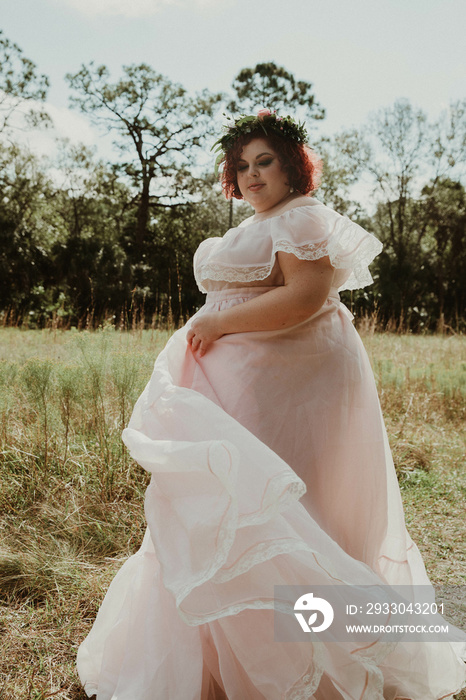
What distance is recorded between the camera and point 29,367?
3.48 meters

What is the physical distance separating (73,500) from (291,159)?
2.38 meters

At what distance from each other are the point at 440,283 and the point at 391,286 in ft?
7.68

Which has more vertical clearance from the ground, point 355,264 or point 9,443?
point 355,264

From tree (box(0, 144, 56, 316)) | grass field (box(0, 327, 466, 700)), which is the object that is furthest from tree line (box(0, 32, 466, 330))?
grass field (box(0, 327, 466, 700))

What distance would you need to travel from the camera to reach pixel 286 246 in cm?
171

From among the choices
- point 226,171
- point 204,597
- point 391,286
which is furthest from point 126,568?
point 391,286

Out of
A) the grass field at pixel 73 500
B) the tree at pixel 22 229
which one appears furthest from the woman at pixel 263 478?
the tree at pixel 22 229

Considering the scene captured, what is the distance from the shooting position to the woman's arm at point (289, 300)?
172 cm

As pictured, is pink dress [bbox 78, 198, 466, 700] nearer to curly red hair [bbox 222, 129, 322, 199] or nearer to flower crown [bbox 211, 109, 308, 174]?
curly red hair [bbox 222, 129, 322, 199]

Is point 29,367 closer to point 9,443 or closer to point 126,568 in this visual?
point 9,443

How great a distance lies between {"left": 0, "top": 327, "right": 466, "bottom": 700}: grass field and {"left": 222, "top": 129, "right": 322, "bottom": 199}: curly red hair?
2.05 m

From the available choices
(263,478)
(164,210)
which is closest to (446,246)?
(164,210)

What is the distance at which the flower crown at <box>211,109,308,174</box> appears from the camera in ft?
6.58

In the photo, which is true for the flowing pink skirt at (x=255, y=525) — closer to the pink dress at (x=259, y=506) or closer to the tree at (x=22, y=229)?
the pink dress at (x=259, y=506)
